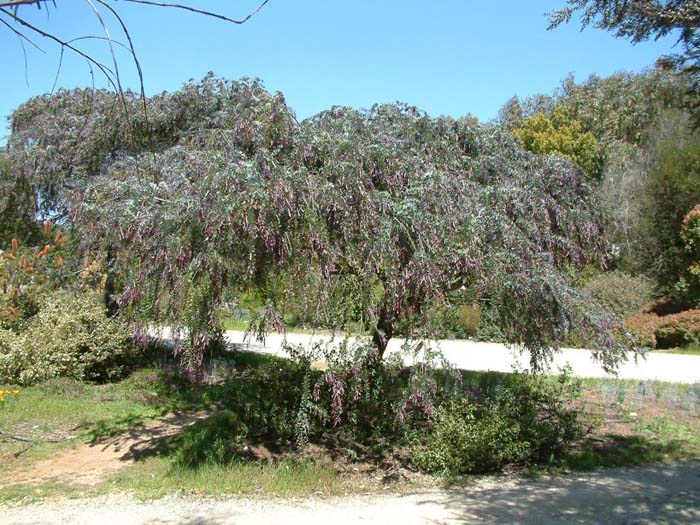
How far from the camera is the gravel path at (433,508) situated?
5555mm

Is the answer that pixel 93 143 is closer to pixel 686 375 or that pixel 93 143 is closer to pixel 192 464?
pixel 192 464

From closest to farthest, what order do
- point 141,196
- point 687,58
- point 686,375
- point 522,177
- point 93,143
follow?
point 687,58
point 141,196
point 522,177
point 93,143
point 686,375

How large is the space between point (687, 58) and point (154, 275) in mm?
5560

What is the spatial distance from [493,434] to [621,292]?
14963mm

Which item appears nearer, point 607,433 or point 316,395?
point 316,395

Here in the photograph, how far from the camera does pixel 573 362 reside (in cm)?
1600

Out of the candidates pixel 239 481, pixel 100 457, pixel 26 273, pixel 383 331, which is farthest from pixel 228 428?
pixel 26 273

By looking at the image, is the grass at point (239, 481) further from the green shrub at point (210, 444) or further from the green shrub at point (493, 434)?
the green shrub at point (493, 434)

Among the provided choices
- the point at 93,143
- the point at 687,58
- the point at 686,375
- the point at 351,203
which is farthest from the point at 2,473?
the point at 686,375

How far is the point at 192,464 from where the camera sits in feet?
23.0

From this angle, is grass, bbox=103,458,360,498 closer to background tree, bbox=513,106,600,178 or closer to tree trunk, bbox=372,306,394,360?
tree trunk, bbox=372,306,394,360

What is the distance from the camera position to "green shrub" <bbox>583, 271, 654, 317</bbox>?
2006cm

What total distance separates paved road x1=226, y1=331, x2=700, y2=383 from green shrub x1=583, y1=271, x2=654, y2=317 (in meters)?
2.42

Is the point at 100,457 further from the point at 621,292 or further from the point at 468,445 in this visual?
the point at 621,292
